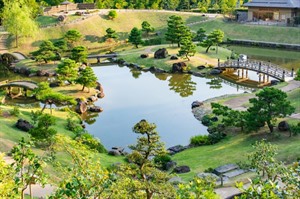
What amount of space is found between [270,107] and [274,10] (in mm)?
43461

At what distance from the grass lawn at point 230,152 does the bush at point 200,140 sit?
0.67 m

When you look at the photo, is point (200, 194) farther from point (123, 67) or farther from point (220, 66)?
point (123, 67)

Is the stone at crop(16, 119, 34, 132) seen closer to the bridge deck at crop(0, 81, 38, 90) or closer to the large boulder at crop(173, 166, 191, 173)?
the large boulder at crop(173, 166, 191, 173)

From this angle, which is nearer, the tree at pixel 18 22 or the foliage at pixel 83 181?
the foliage at pixel 83 181

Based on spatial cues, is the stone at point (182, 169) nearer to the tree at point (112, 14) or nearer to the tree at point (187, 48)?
the tree at point (187, 48)

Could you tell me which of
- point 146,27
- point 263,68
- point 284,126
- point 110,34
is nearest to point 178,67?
point 263,68

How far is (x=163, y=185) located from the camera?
1078 centimetres

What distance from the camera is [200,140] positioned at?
2373 cm

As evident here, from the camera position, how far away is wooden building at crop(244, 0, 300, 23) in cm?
5962

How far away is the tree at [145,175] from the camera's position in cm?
1017

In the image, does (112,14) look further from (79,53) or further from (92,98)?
(92,98)

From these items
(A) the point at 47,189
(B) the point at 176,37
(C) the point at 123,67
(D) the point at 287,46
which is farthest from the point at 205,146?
(D) the point at 287,46

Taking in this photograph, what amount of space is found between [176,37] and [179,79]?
9.86 meters

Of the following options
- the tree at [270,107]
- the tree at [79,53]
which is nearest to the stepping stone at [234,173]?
the tree at [270,107]
